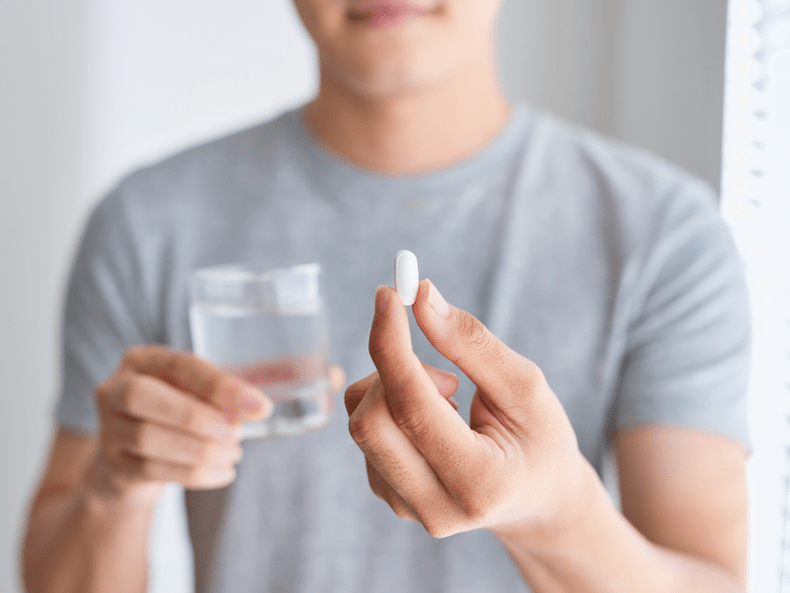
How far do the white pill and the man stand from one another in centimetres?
14

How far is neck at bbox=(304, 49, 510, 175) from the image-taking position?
Result: 0.44 meters

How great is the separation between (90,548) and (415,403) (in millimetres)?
338

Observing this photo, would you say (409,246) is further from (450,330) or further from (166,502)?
(166,502)

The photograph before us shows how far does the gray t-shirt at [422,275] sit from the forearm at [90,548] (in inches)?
2.0

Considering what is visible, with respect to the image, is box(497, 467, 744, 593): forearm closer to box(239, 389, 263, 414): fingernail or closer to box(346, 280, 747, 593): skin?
box(346, 280, 747, 593): skin

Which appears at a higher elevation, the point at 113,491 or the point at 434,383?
the point at 434,383

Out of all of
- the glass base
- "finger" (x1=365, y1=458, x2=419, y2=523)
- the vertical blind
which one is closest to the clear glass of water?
the glass base

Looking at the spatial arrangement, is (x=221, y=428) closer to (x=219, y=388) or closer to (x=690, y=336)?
(x=219, y=388)

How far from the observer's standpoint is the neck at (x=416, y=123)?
1.45 ft

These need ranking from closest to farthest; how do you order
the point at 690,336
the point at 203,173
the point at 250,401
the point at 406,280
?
the point at 406,280
the point at 250,401
the point at 690,336
the point at 203,173

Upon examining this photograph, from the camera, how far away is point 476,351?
0.17 metres

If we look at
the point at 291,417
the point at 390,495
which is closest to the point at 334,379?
the point at 291,417

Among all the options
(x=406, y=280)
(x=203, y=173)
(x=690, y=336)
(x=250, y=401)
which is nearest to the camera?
(x=406, y=280)

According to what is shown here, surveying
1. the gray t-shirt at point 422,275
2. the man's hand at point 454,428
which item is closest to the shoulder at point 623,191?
the gray t-shirt at point 422,275
